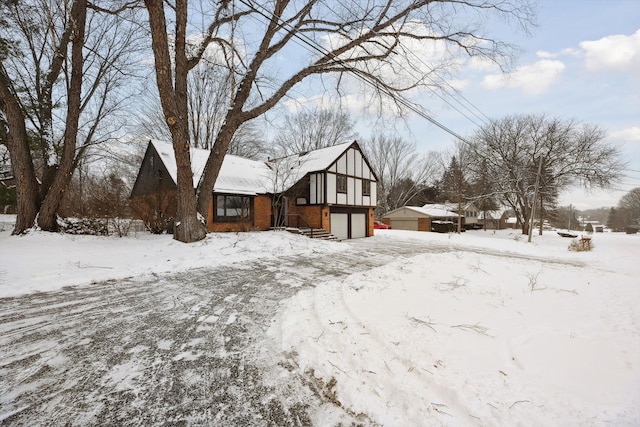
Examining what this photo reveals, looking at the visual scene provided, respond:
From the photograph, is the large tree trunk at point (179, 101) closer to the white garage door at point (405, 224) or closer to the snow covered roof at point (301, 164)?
the snow covered roof at point (301, 164)

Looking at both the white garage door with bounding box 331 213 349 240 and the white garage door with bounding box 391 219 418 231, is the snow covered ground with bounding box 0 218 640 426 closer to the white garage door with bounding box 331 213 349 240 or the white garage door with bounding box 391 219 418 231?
the white garage door with bounding box 331 213 349 240

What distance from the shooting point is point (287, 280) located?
600 centimetres

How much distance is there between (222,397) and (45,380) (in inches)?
63.4

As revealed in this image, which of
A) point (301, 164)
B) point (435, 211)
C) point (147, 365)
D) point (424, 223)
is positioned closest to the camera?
point (147, 365)

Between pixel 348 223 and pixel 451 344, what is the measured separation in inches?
652

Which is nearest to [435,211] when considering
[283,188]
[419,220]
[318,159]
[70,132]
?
[419,220]

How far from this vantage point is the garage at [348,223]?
1838 cm

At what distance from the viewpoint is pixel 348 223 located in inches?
762

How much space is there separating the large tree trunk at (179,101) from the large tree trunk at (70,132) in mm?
3800

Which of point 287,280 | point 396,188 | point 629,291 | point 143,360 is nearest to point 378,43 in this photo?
point 287,280

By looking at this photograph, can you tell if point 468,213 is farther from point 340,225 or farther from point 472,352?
point 472,352

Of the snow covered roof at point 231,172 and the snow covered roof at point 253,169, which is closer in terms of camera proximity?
the snow covered roof at point 231,172

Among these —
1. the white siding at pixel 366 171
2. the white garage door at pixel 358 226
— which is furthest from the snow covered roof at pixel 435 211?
the white garage door at pixel 358 226

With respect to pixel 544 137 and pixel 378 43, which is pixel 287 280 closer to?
pixel 378 43
